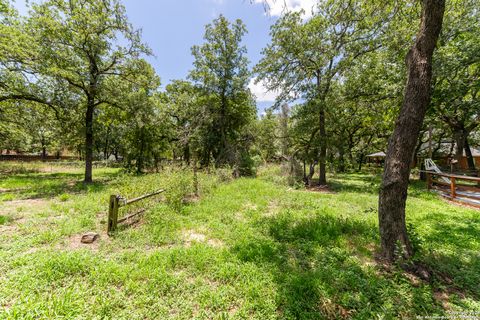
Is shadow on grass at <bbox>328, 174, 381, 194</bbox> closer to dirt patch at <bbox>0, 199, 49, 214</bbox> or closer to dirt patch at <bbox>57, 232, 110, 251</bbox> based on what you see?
dirt patch at <bbox>57, 232, 110, 251</bbox>

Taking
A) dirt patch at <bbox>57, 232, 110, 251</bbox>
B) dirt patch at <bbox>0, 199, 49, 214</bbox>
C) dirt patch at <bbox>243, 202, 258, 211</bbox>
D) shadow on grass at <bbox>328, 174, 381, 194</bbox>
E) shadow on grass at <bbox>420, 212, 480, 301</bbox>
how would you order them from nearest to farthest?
shadow on grass at <bbox>420, 212, 480, 301</bbox> → dirt patch at <bbox>57, 232, 110, 251</bbox> → dirt patch at <bbox>0, 199, 49, 214</bbox> → dirt patch at <bbox>243, 202, 258, 211</bbox> → shadow on grass at <bbox>328, 174, 381, 194</bbox>

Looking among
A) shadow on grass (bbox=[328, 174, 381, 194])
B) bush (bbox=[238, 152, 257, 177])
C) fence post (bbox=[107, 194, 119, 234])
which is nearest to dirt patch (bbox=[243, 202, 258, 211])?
fence post (bbox=[107, 194, 119, 234])

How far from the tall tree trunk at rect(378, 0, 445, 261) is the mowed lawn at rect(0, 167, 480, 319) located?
55 centimetres

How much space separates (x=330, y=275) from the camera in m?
2.74

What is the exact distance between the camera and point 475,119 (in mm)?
9555

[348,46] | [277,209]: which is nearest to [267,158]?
[348,46]

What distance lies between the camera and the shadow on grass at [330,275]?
218 cm

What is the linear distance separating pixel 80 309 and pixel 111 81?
1132 cm

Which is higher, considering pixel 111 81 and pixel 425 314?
pixel 111 81

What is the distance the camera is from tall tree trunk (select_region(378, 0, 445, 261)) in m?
2.70

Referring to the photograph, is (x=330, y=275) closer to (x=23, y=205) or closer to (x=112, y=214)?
(x=112, y=214)

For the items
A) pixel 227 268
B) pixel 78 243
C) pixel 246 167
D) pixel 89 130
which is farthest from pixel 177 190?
pixel 246 167

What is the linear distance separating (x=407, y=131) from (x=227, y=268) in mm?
3446

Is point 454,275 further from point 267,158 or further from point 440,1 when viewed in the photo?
point 267,158
